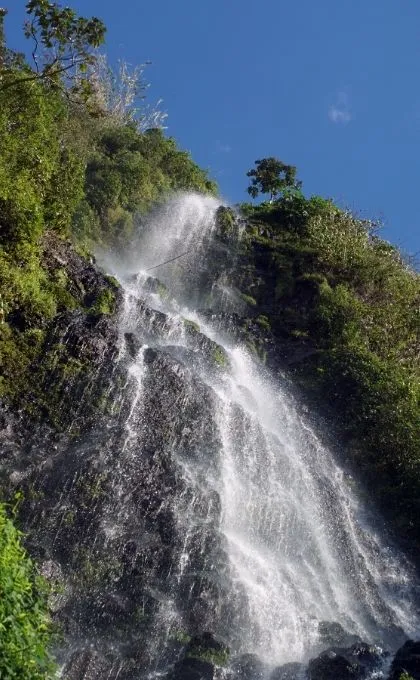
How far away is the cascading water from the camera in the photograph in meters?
11.4

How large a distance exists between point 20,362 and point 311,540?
22.6 ft

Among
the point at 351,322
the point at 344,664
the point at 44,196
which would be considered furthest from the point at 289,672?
the point at 351,322

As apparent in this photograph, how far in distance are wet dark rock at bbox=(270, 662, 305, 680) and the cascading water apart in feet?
2.28

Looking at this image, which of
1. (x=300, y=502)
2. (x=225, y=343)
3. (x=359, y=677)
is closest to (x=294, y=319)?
(x=225, y=343)

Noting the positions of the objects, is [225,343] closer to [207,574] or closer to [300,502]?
[300,502]

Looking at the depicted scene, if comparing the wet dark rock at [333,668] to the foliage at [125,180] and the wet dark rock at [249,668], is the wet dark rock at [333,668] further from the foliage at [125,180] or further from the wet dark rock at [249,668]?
the foliage at [125,180]

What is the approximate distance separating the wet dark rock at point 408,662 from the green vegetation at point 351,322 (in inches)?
231

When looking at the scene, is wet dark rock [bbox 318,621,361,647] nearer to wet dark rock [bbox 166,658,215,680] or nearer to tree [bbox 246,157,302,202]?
wet dark rock [bbox 166,658,215,680]

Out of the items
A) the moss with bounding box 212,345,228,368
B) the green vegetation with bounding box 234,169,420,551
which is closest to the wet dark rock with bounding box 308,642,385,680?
the green vegetation with bounding box 234,169,420,551

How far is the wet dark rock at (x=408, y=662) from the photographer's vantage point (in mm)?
9648

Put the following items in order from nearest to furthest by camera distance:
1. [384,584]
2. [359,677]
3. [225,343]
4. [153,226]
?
[359,677], [384,584], [225,343], [153,226]

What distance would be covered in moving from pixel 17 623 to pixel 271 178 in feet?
101

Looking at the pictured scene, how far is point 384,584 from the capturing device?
14266 mm

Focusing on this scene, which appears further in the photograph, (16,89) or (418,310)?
(418,310)
